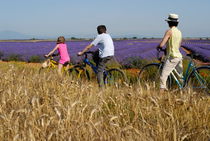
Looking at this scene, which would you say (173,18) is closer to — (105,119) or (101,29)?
(101,29)

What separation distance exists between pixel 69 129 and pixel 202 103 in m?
1.74

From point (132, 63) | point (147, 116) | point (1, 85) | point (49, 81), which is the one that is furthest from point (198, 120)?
point (132, 63)

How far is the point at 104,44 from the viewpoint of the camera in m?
6.71

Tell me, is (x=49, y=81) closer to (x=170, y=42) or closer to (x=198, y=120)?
(x=170, y=42)

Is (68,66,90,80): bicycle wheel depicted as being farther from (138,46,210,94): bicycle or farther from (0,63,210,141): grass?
(0,63,210,141): grass

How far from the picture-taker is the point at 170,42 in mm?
5727

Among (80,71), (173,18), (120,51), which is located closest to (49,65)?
(80,71)

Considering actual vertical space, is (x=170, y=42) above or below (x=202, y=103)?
above

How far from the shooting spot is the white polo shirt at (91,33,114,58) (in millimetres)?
6613

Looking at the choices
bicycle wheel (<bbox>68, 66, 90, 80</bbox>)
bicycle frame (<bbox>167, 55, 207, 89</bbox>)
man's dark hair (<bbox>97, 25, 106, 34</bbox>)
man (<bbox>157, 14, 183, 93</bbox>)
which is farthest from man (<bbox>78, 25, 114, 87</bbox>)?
bicycle frame (<bbox>167, 55, 207, 89</bbox>)

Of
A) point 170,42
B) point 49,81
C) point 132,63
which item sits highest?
point 170,42

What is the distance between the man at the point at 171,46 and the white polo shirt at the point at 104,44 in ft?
4.27

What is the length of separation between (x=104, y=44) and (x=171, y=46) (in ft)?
5.17

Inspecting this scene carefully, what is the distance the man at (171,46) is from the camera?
18.5 ft
